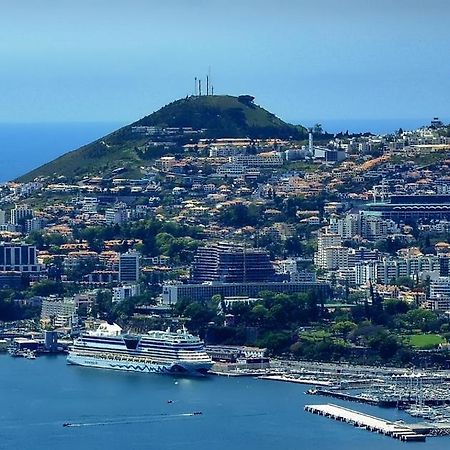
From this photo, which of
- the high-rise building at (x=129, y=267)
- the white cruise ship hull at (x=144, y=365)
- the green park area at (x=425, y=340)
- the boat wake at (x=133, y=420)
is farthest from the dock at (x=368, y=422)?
the high-rise building at (x=129, y=267)

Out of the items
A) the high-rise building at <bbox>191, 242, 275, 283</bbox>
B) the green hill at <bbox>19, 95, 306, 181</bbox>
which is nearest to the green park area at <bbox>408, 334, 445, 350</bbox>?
the high-rise building at <bbox>191, 242, 275, 283</bbox>

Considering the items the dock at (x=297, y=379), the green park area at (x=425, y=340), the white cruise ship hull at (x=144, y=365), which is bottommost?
the dock at (x=297, y=379)

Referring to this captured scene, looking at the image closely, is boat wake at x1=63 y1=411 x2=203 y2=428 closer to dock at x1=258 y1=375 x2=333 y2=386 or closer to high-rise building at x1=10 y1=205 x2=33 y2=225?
dock at x1=258 y1=375 x2=333 y2=386

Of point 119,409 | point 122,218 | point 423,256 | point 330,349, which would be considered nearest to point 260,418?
point 119,409

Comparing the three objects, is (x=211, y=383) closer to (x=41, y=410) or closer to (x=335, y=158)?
(x=41, y=410)

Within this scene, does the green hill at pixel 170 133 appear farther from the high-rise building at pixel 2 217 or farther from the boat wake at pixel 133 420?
the boat wake at pixel 133 420

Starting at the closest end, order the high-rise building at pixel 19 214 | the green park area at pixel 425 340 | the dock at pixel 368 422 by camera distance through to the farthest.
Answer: the dock at pixel 368 422 < the green park area at pixel 425 340 < the high-rise building at pixel 19 214

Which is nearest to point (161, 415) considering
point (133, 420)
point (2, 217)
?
point (133, 420)

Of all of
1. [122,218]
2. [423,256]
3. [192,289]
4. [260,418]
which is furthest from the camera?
[122,218]
